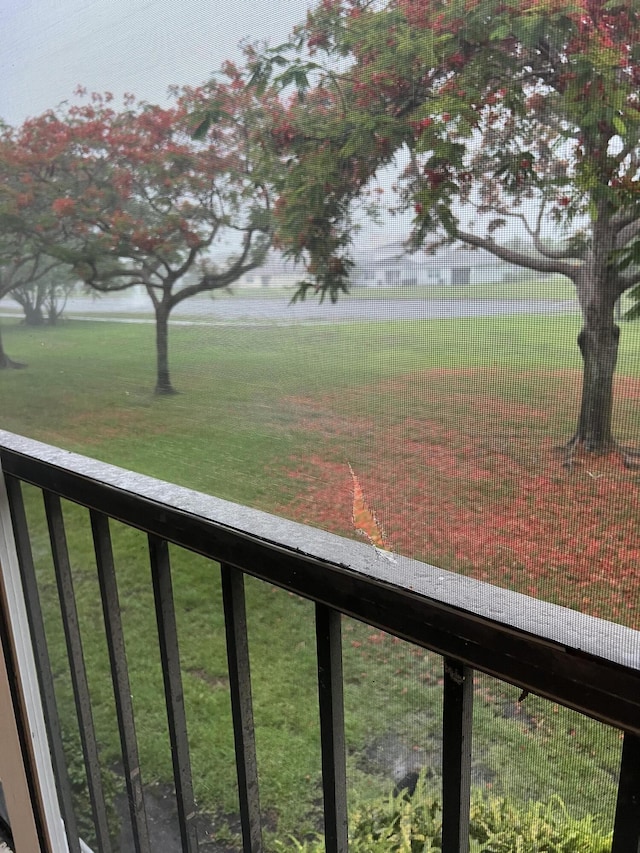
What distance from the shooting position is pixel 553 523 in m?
0.54

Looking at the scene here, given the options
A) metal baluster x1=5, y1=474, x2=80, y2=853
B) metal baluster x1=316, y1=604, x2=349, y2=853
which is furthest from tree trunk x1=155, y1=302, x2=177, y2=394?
metal baluster x1=5, y1=474, x2=80, y2=853

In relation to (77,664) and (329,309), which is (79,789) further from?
(329,309)

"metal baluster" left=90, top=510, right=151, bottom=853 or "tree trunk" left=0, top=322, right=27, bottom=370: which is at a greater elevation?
"tree trunk" left=0, top=322, right=27, bottom=370

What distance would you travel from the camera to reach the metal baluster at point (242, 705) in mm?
934

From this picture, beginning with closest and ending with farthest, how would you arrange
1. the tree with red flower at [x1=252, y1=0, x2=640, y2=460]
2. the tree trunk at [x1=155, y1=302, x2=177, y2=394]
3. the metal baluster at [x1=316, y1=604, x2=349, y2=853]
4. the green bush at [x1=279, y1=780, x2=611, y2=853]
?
the tree with red flower at [x1=252, y1=0, x2=640, y2=460] → the green bush at [x1=279, y1=780, x2=611, y2=853] → the metal baluster at [x1=316, y1=604, x2=349, y2=853] → the tree trunk at [x1=155, y1=302, x2=177, y2=394]

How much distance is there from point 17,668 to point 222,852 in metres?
0.66

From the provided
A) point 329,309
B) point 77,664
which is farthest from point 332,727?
point 77,664

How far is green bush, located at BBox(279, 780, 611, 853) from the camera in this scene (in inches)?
24.7

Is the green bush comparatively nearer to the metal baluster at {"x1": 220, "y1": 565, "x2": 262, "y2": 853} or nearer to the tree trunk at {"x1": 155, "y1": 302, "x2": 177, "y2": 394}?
the metal baluster at {"x1": 220, "y1": 565, "x2": 262, "y2": 853}

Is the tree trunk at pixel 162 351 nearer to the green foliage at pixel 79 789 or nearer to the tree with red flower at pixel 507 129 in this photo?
the tree with red flower at pixel 507 129

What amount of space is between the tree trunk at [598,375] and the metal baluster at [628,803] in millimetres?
291

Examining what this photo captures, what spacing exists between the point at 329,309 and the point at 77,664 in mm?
1122

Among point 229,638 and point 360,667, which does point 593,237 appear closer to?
point 360,667

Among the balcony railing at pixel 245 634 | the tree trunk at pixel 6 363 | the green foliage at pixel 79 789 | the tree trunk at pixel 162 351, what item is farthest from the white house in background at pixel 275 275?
the green foliage at pixel 79 789
